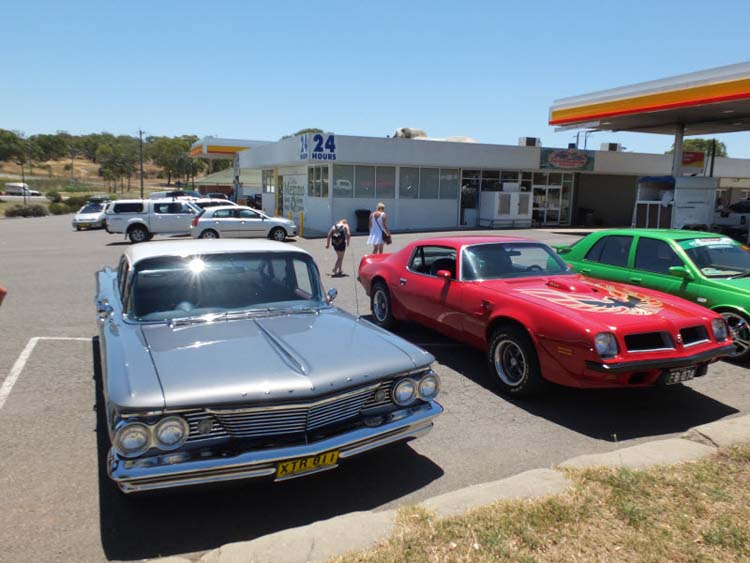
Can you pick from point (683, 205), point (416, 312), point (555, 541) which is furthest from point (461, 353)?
point (683, 205)

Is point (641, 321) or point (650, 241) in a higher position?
point (650, 241)

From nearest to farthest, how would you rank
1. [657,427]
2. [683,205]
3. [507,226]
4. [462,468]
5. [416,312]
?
[462,468], [657,427], [416,312], [683,205], [507,226]

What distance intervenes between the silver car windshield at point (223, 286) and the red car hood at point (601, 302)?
84.0 inches

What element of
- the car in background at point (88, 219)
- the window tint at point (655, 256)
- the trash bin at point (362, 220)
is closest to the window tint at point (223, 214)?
the trash bin at point (362, 220)

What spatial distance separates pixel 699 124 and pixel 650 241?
23.4 m

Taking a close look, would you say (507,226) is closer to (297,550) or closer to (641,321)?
(641,321)

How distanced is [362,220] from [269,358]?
2205 cm

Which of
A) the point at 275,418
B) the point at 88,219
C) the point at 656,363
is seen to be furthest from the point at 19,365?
the point at 88,219

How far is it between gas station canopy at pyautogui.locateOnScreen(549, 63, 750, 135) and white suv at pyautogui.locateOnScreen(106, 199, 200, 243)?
1712 cm

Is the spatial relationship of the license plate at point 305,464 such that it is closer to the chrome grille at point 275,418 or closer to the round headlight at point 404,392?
the chrome grille at point 275,418

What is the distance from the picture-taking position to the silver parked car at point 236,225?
20.8 meters

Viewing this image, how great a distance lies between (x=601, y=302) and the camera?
551cm

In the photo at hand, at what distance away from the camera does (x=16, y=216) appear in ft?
141

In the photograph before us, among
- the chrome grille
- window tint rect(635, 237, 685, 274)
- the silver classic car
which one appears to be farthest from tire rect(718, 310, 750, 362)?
the chrome grille
